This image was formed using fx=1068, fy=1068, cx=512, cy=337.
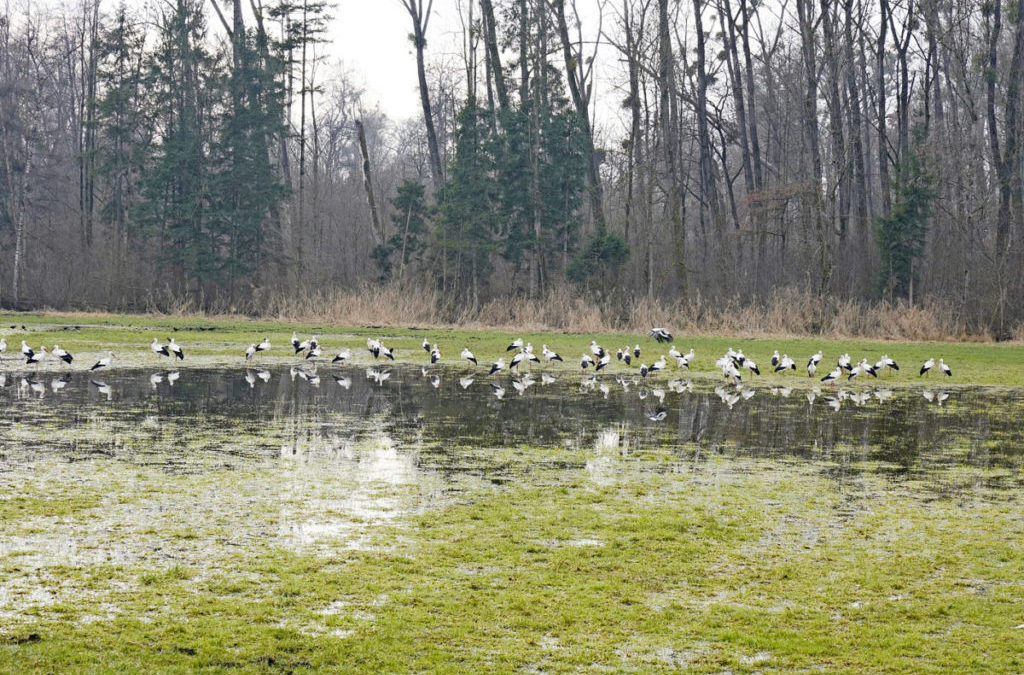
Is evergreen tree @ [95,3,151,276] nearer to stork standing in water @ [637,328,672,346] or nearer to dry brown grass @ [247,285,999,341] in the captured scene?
dry brown grass @ [247,285,999,341]

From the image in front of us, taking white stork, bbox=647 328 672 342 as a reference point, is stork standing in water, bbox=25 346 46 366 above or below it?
below

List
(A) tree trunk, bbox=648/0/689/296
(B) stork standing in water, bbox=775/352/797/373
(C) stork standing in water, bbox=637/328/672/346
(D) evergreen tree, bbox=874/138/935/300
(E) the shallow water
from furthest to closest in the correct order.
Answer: (A) tree trunk, bbox=648/0/689/296 < (D) evergreen tree, bbox=874/138/935/300 < (C) stork standing in water, bbox=637/328/672/346 < (B) stork standing in water, bbox=775/352/797/373 < (E) the shallow water

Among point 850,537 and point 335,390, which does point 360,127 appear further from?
point 850,537

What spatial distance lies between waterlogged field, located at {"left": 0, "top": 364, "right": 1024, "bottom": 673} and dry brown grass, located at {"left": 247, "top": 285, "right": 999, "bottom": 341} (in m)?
16.1

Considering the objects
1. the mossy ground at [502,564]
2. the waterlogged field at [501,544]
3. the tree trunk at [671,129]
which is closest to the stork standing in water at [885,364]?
the waterlogged field at [501,544]

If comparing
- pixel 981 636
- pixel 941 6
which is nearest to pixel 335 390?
pixel 981 636

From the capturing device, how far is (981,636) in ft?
16.0

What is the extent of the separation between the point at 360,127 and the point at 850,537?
1417 inches

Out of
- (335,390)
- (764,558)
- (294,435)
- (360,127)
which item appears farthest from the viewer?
(360,127)

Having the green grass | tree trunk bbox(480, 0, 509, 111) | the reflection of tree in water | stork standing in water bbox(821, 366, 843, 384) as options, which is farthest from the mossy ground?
tree trunk bbox(480, 0, 509, 111)

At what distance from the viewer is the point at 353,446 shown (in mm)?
10242

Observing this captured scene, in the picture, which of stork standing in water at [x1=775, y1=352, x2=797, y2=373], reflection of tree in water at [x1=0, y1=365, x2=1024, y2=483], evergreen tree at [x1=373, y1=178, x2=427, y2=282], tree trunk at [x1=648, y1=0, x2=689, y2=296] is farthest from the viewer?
evergreen tree at [x1=373, y1=178, x2=427, y2=282]

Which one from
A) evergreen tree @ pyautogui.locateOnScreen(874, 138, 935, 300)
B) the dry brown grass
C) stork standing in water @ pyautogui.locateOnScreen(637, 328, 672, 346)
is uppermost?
evergreen tree @ pyautogui.locateOnScreen(874, 138, 935, 300)

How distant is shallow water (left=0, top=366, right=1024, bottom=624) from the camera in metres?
6.61
